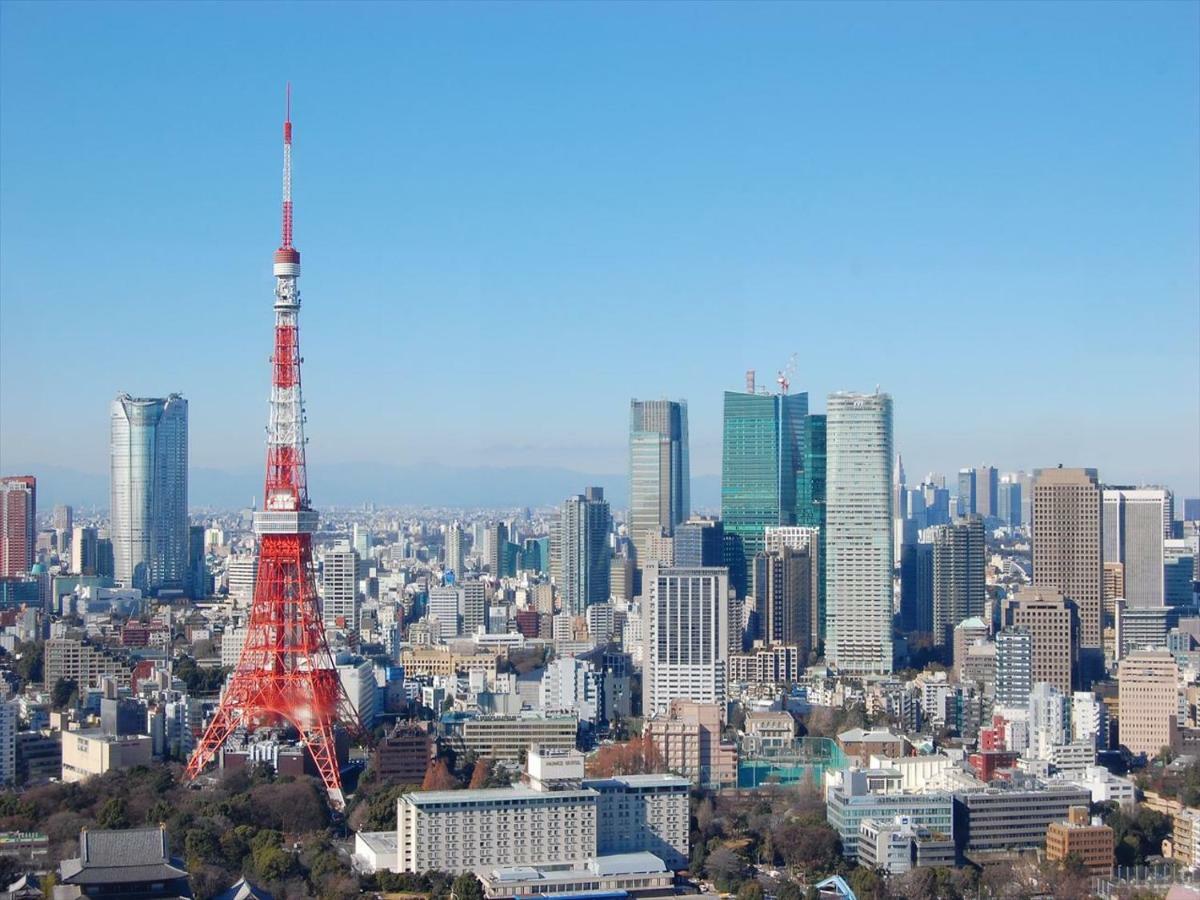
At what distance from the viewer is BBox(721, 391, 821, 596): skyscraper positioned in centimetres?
2511

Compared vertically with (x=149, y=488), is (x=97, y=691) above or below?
below

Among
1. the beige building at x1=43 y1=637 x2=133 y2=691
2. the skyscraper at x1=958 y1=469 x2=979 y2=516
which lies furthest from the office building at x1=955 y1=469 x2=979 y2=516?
the beige building at x1=43 y1=637 x2=133 y2=691

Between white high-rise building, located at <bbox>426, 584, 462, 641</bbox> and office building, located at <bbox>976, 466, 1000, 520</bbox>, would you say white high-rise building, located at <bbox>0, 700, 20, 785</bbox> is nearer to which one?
white high-rise building, located at <bbox>426, 584, 462, 641</bbox>

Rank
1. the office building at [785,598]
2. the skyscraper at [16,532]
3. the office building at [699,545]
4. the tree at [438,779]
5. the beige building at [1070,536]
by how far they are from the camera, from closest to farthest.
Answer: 1. the tree at [438,779]
2. the beige building at [1070,536]
3. the office building at [785,598]
4. the office building at [699,545]
5. the skyscraper at [16,532]

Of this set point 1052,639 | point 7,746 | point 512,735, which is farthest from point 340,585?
point 7,746

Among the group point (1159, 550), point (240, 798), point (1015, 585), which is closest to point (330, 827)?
point (240, 798)

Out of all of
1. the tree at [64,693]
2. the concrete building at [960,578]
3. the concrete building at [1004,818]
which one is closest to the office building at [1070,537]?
the concrete building at [960,578]

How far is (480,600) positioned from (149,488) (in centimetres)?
658

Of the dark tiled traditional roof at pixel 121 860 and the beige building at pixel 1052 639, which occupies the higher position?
the beige building at pixel 1052 639

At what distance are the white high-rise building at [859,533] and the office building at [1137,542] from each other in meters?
2.98

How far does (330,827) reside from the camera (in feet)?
38.3

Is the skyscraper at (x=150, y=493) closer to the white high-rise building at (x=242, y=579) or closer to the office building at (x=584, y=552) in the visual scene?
the white high-rise building at (x=242, y=579)

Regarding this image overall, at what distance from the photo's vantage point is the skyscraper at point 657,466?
96.7ft

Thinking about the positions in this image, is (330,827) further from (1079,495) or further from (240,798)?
(1079,495)
